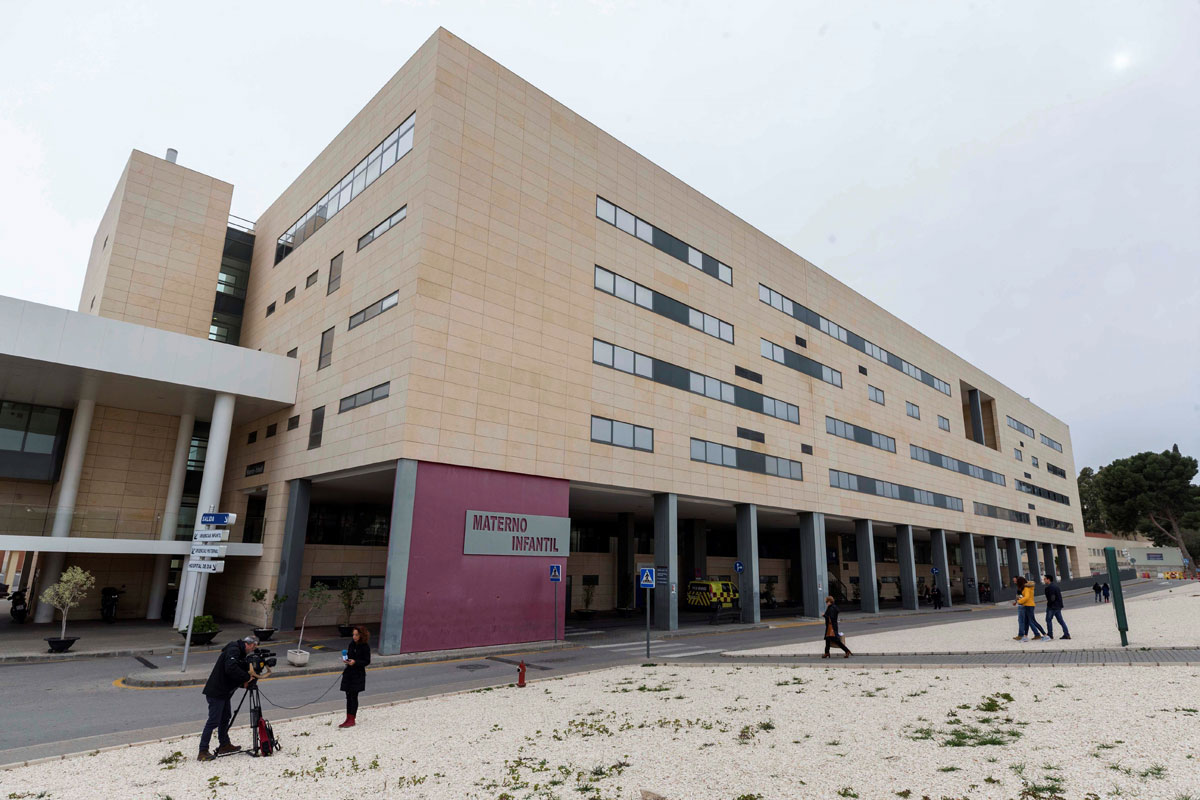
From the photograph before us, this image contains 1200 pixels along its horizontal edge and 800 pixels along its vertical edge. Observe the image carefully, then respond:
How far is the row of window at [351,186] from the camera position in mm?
27641

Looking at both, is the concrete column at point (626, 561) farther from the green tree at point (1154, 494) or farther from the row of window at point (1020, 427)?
the green tree at point (1154, 494)

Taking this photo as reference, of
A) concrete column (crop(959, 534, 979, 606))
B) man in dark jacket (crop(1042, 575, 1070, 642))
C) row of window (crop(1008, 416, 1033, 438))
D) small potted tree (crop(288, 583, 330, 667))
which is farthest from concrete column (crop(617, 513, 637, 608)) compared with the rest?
row of window (crop(1008, 416, 1033, 438))

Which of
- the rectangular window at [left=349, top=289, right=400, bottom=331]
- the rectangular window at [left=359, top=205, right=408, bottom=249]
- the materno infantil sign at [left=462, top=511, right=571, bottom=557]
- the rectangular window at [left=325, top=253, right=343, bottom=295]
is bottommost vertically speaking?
the materno infantil sign at [left=462, top=511, right=571, bottom=557]

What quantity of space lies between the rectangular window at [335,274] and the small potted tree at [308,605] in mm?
13139

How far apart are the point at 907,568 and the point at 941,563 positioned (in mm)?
6357

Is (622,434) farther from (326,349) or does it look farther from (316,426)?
(326,349)

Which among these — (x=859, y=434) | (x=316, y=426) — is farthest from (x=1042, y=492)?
(x=316, y=426)

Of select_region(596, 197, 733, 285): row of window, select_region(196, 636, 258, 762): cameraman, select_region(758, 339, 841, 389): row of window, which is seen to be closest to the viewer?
select_region(196, 636, 258, 762): cameraman

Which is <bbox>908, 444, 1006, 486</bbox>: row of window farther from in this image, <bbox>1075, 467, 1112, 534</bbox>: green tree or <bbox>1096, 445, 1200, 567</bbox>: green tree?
<bbox>1075, 467, 1112, 534</bbox>: green tree

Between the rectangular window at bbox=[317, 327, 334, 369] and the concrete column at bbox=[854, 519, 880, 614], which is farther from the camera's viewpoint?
the concrete column at bbox=[854, 519, 880, 614]

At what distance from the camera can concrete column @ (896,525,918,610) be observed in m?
48.9

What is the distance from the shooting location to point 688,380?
111 ft

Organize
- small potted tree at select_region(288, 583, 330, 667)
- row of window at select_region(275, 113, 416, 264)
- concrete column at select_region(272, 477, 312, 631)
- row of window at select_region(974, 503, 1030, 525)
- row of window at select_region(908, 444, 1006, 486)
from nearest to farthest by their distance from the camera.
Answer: small potted tree at select_region(288, 583, 330, 667) < row of window at select_region(275, 113, 416, 264) < concrete column at select_region(272, 477, 312, 631) < row of window at select_region(908, 444, 1006, 486) < row of window at select_region(974, 503, 1030, 525)

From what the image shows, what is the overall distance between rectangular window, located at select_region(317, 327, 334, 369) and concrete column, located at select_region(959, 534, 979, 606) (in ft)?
177
